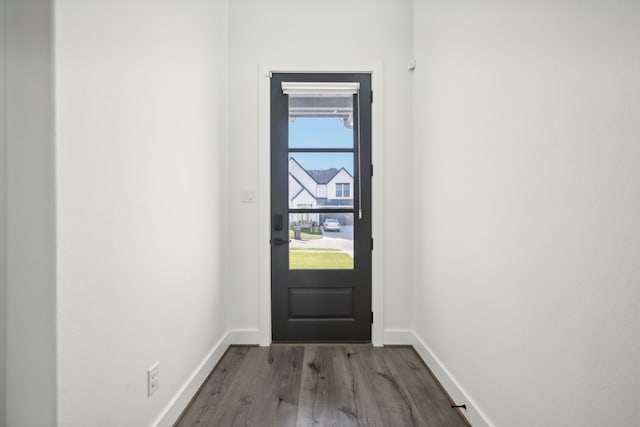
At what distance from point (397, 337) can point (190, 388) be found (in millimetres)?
1563

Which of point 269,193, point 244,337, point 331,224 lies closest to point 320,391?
point 244,337

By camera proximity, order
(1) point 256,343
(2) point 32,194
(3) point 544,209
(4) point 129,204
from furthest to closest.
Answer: (1) point 256,343 < (4) point 129,204 < (3) point 544,209 < (2) point 32,194

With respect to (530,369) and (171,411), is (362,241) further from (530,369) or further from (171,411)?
(171,411)

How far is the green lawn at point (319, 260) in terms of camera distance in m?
2.55

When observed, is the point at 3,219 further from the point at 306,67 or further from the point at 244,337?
the point at 306,67

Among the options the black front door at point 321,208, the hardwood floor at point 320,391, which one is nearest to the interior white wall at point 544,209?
the hardwood floor at point 320,391

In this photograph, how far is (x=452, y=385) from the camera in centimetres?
177

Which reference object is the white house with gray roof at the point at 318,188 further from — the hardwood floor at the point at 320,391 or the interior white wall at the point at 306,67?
the hardwood floor at the point at 320,391

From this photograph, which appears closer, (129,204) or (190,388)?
(129,204)

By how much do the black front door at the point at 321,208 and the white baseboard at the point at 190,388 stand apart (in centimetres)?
50

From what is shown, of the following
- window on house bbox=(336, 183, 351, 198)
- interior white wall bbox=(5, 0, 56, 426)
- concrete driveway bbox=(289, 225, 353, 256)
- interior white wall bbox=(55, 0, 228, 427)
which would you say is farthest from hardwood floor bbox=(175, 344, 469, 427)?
window on house bbox=(336, 183, 351, 198)

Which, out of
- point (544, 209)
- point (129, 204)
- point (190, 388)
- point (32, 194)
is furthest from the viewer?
point (190, 388)

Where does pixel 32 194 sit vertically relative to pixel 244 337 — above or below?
above

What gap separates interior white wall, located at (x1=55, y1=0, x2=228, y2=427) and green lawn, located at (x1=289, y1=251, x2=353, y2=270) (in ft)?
2.46
